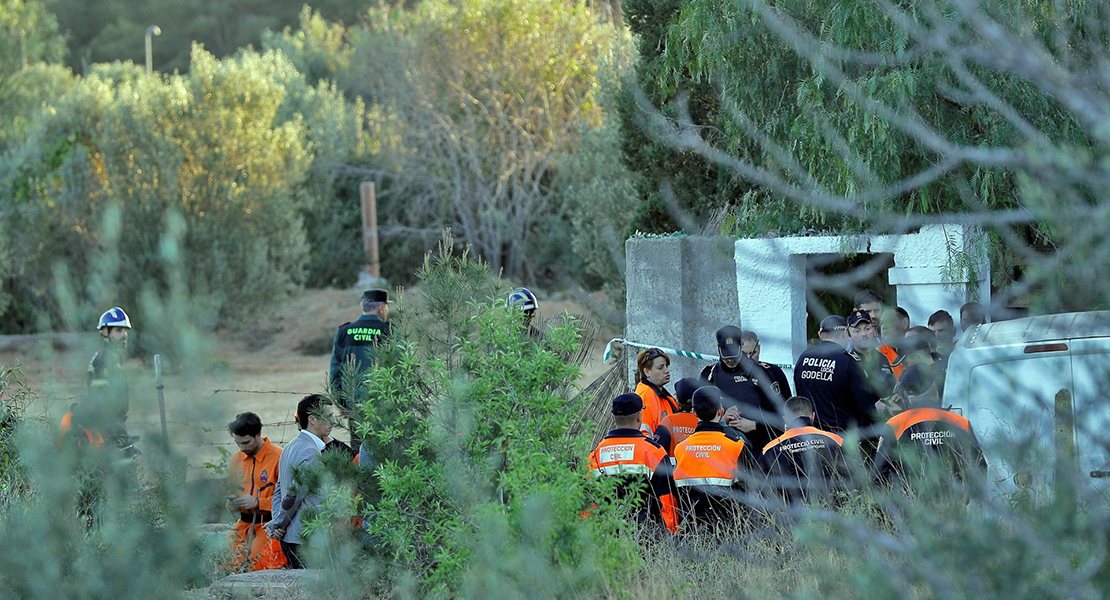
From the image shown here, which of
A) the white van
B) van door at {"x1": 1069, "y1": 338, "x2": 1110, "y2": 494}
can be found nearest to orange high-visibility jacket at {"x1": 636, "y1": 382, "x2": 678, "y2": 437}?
the white van

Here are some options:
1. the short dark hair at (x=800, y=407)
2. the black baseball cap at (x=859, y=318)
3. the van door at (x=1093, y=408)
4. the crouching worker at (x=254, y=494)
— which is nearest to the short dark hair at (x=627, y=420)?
the short dark hair at (x=800, y=407)

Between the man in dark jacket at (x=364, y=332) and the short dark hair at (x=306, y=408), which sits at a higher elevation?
the man in dark jacket at (x=364, y=332)

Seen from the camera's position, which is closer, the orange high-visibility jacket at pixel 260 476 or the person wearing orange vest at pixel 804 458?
the person wearing orange vest at pixel 804 458

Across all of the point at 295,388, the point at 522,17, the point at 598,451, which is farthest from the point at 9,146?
the point at 598,451

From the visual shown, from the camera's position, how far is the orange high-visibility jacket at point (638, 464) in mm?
5648

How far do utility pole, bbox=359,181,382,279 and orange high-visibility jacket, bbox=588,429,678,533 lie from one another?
74.7 ft

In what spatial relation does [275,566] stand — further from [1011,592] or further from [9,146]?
[9,146]

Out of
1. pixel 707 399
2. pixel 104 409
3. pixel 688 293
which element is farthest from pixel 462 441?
pixel 688 293

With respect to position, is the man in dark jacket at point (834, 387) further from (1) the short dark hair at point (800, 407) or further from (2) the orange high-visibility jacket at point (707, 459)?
(2) the orange high-visibility jacket at point (707, 459)

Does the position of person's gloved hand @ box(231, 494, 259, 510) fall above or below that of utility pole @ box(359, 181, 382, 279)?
below

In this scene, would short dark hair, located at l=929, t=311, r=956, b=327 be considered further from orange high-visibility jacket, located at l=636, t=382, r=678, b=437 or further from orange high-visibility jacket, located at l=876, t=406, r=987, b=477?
orange high-visibility jacket, located at l=876, t=406, r=987, b=477

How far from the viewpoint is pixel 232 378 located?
19.7 ft

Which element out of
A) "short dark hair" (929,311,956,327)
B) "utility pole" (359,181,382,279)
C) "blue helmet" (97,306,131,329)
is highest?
"utility pole" (359,181,382,279)

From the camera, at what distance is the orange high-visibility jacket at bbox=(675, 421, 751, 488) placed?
5.73 meters
